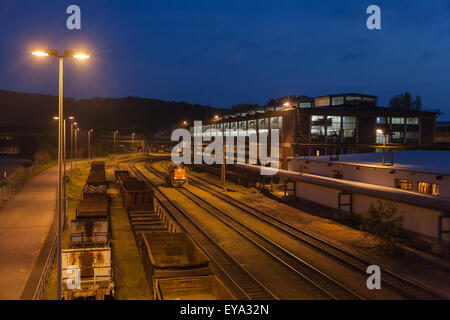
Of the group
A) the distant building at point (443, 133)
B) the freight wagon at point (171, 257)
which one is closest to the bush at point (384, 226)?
the freight wagon at point (171, 257)

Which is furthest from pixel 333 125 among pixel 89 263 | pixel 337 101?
pixel 89 263

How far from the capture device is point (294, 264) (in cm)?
1725

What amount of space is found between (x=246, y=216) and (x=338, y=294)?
1442 cm

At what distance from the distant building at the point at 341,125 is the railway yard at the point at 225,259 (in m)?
25.3

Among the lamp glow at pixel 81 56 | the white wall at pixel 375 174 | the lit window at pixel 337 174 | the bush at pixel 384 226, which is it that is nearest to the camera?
the lamp glow at pixel 81 56

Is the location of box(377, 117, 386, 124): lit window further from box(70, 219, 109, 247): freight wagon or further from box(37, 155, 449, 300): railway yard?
box(70, 219, 109, 247): freight wagon

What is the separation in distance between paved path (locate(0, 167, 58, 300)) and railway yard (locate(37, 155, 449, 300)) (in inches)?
48.3

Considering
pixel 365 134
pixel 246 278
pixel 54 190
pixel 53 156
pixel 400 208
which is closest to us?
pixel 246 278

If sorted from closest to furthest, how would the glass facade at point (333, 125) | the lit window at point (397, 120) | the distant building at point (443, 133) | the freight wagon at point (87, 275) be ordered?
the freight wagon at point (87, 275), the glass facade at point (333, 125), the lit window at point (397, 120), the distant building at point (443, 133)

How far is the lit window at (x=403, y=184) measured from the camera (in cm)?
2367

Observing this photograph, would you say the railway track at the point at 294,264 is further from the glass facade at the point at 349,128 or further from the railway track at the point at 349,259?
the glass facade at the point at 349,128

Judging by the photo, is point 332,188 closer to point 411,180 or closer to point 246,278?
point 411,180

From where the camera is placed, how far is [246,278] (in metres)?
15.7
